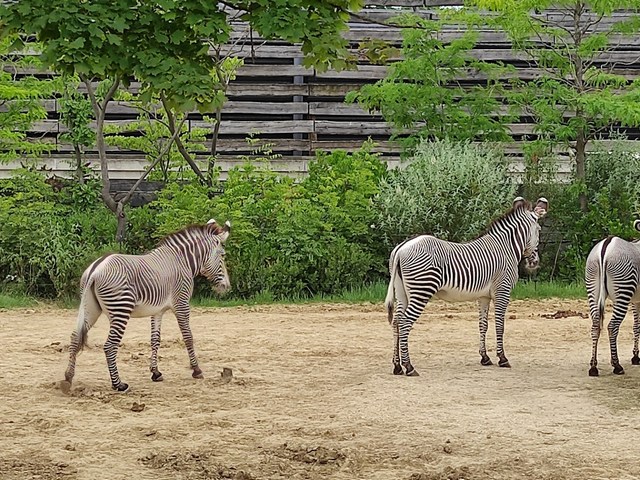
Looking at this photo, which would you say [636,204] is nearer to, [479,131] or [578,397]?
[479,131]

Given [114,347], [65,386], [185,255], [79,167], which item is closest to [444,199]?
[79,167]

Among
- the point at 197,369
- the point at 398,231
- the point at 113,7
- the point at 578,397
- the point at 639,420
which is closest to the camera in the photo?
the point at 113,7

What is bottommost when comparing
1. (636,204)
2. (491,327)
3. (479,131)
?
(491,327)

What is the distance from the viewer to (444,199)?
641 inches

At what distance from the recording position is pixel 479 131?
1800cm

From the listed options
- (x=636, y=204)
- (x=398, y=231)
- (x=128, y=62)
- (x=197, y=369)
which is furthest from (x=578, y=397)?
(x=636, y=204)

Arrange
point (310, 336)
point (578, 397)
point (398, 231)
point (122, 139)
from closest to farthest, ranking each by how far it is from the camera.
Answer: point (578, 397) < point (310, 336) < point (398, 231) < point (122, 139)

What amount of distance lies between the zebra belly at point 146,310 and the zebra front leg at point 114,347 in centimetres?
19

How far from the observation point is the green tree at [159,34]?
209 inches

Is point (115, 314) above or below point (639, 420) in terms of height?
above

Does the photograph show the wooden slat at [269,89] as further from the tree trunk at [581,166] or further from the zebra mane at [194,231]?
the zebra mane at [194,231]

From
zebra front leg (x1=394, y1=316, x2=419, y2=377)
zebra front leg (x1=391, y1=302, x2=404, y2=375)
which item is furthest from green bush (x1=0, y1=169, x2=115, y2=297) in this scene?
zebra front leg (x1=394, y1=316, x2=419, y2=377)

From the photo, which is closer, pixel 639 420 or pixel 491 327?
pixel 639 420

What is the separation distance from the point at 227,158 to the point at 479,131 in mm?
4960
